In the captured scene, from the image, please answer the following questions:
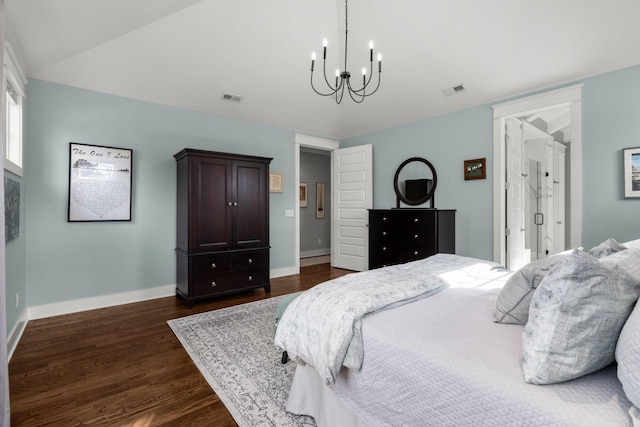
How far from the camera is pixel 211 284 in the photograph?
3648mm

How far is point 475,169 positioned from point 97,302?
4917 millimetres

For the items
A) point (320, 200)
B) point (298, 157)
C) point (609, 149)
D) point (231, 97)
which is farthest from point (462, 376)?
point (320, 200)

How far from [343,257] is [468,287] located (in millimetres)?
3795

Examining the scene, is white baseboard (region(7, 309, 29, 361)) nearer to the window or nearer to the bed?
the window

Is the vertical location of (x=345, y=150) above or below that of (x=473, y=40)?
below

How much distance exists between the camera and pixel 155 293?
3.86m

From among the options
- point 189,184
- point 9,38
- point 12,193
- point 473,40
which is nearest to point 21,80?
point 9,38

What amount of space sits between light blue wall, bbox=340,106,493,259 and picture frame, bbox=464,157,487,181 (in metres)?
0.06

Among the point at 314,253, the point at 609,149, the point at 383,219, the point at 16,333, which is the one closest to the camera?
the point at 16,333

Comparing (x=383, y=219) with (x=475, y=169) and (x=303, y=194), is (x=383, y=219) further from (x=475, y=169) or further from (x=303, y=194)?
(x=303, y=194)

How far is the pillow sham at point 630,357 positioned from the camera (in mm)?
737

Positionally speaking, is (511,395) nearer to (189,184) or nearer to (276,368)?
(276,368)

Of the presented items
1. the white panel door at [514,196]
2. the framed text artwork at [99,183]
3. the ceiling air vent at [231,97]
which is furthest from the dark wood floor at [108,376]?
the white panel door at [514,196]

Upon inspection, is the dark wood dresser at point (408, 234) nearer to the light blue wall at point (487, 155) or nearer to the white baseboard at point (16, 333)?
the light blue wall at point (487, 155)
